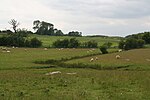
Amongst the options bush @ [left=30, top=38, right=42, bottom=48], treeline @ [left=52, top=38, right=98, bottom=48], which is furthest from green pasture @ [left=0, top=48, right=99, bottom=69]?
treeline @ [left=52, top=38, right=98, bottom=48]

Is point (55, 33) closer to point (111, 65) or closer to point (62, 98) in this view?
point (111, 65)

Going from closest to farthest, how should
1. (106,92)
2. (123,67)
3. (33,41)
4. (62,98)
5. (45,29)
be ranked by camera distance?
(62,98)
(106,92)
(123,67)
(33,41)
(45,29)

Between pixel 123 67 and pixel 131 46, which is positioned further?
pixel 131 46

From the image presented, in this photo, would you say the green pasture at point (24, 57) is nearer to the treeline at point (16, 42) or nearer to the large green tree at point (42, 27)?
the treeline at point (16, 42)

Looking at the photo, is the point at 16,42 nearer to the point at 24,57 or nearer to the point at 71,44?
the point at 71,44

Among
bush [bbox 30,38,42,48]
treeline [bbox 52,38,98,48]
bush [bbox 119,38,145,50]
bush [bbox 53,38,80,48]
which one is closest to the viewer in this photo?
bush [bbox 119,38,145,50]

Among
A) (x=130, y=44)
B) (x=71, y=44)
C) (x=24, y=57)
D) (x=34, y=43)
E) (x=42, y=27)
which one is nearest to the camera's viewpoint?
(x=24, y=57)

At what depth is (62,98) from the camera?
60.6 ft

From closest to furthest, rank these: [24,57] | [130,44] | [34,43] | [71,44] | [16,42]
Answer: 1. [24,57]
2. [130,44]
3. [16,42]
4. [34,43]
5. [71,44]

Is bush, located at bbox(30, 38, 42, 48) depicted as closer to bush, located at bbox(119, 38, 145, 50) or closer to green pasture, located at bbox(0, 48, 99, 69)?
bush, located at bbox(119, 38, 145, 50)

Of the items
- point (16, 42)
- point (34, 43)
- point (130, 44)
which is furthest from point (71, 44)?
point (130, 44)

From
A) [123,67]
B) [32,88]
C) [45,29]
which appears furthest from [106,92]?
[45,29]

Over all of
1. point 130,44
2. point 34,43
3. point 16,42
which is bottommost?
point 130,44

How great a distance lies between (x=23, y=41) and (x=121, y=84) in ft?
311
